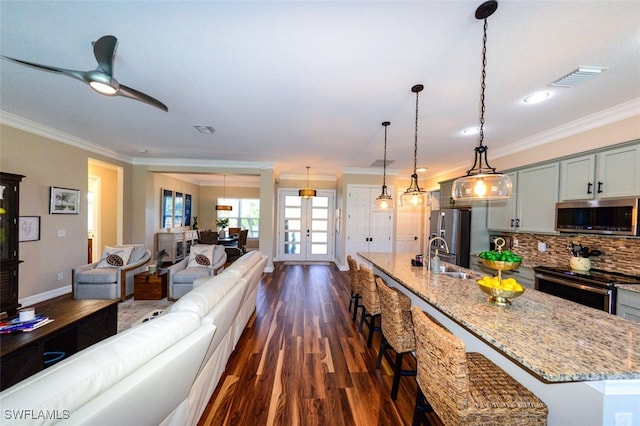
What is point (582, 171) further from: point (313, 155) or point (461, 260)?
point (313, 155)

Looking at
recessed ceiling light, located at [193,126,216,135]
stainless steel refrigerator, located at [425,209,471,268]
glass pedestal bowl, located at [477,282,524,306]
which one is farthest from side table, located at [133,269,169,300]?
stainless steel refrigerator, located at [425,209,471,268]

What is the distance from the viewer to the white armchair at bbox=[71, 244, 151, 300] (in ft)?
12.4

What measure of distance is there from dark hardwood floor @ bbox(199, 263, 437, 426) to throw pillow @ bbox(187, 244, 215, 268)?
1.40 metres

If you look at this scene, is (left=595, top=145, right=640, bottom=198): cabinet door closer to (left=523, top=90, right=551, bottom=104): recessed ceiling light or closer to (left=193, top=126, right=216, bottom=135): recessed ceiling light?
(left=523, top=90, right=551, bottom=104): recessed ceiling light

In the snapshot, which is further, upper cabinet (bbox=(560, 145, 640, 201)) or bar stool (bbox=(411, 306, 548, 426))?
upper cabinet (bbox=(560, 145, 640, 201))

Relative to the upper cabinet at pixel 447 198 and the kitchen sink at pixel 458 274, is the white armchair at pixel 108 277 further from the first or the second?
the upper cabinet at pixel 447 198

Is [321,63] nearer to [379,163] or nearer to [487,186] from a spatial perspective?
[487,186]

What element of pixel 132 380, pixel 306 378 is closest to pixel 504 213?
pixel 306 378

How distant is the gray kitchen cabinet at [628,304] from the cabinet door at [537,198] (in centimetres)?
111

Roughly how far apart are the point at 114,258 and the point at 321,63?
447 cm

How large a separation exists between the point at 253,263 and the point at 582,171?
4.22 meters

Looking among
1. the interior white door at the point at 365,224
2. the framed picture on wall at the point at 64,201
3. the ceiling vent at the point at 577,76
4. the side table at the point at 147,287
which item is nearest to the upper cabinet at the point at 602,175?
the ceiling vent at the point at 577,76

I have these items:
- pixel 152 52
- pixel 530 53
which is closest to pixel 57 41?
pixel 152 52

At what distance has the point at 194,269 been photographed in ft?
13.6
